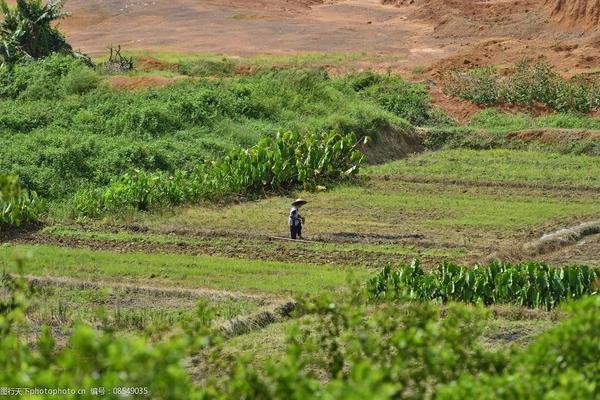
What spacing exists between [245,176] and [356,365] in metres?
20.3

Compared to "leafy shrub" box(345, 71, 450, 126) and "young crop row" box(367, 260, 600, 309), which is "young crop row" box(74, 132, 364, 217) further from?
"young crop row" box(367, 260, 600, 309)

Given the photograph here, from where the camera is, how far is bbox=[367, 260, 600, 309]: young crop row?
1852 centimetres

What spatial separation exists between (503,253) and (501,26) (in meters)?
37.6

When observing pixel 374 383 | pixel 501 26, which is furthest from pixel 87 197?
pixel 501 26

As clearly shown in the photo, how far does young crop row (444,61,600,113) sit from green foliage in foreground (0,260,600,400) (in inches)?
1208

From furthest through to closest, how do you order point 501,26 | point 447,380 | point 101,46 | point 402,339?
point 501,26
point 101,46
point 447,380
point 402,339

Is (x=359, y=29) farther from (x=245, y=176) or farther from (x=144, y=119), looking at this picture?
(x=245, y=176)

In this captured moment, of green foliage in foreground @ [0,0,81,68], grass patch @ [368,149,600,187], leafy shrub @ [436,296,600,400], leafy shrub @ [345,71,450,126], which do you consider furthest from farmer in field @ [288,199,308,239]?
green foliage in foreground @ [0,0,81,68]

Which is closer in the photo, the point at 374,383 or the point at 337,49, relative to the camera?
the point at 374,383

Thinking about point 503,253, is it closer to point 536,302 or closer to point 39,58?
point 536,302

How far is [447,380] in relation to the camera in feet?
33.6

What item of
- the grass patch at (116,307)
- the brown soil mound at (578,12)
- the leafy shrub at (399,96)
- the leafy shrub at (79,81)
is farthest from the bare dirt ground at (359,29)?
the grass patch at (116,307)

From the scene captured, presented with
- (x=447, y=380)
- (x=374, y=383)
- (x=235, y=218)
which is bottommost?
(x=235, y=218)

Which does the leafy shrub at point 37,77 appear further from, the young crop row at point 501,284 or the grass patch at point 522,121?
the young crop row at point 501,284
